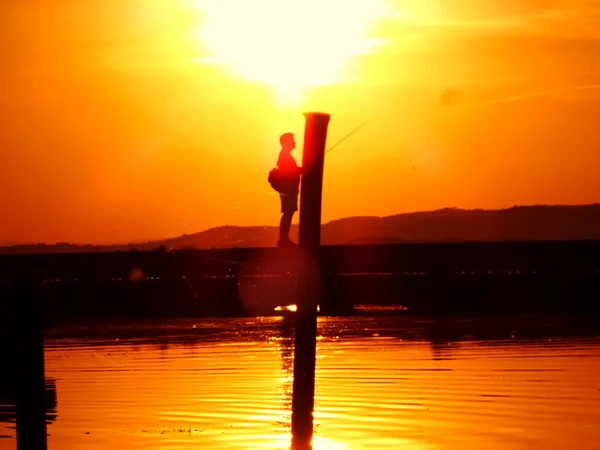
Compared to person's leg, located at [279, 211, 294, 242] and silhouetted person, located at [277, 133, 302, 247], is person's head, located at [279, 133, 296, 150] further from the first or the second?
person's leg, located at [279, 211, 294, 242]

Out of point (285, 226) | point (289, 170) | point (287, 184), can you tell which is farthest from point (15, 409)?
point (289, 170)

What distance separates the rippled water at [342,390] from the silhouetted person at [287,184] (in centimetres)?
263

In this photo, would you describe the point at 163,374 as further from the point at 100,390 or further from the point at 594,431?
the point at 594,431

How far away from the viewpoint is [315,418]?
A: 727 inches

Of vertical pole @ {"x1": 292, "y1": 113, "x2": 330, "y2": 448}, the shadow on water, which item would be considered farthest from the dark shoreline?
vertical pole @ {"x1": 292, "y1": 113, "x2": 330, "y2": 448}

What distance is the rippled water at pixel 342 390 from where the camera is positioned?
17297mm

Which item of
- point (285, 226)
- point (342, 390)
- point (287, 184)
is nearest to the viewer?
point (287, 184)

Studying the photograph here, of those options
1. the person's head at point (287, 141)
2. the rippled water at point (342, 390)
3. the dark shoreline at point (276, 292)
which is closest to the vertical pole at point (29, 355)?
the dark shoreline at point (276, 292)

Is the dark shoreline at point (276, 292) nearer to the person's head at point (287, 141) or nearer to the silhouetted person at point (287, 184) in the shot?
the silhouetted person at point (287, 184)

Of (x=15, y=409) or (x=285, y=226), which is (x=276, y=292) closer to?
(x=285, y=226)

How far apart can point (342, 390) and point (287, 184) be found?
4.59 m

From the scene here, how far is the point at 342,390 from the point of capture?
2098cm

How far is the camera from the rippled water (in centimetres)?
1730

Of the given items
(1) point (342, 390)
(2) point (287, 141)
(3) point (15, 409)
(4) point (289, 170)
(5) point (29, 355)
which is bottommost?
(5) point (29, 355)
